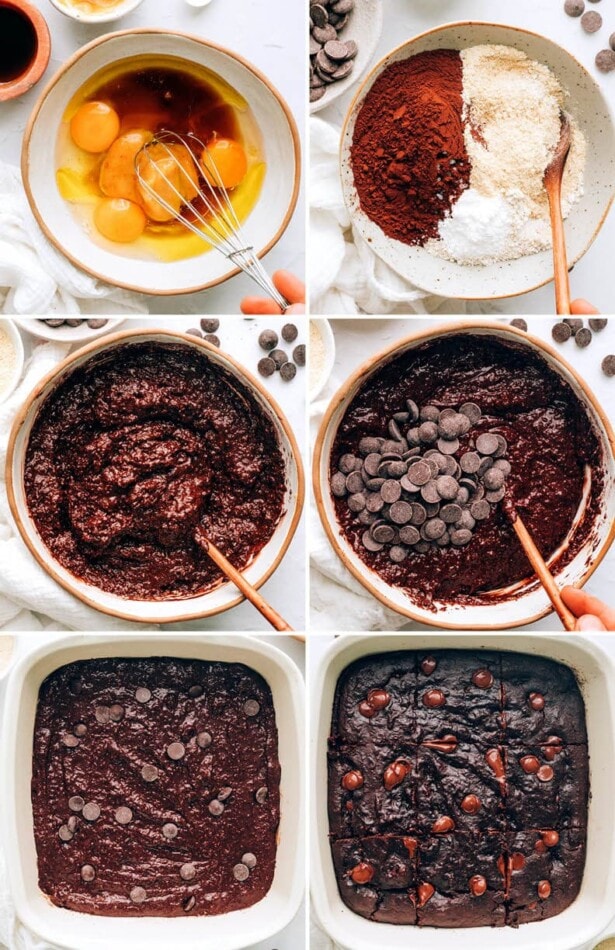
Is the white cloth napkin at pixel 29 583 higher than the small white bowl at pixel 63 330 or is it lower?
lower

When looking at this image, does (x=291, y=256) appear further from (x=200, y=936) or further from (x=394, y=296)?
(x=200, y=936)

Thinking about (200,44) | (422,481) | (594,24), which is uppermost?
(594,24)

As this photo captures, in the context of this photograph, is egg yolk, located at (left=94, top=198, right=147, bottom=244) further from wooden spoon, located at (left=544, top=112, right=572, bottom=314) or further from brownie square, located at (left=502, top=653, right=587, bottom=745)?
brownie square, located at (left=502, top=653, right=587, bottom=745)

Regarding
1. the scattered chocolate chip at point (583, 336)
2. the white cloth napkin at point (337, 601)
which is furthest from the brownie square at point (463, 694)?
the scattered chocolate chip at point (583, 336)

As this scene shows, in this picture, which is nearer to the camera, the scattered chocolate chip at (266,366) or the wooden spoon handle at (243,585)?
the wooden spoon handle at (243,585)

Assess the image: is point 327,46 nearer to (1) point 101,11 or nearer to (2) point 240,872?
(1) point 101,11

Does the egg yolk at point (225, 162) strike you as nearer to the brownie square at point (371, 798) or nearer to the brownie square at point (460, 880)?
the brownie square at point (371, 798)

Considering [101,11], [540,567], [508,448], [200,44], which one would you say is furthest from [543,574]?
[101,11]
